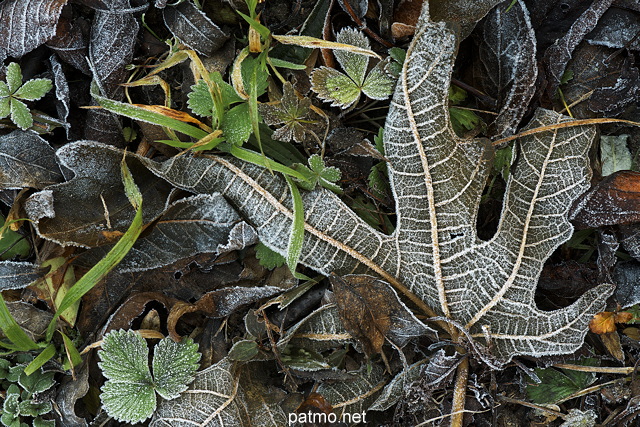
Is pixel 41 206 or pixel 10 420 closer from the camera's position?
pixel 41 206

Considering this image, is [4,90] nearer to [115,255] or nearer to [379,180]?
[115,255]

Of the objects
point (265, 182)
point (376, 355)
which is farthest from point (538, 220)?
point (265, 182)

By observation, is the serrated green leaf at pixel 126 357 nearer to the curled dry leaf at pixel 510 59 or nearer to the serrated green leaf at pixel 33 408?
the serrated green leaf at pixel 33 408

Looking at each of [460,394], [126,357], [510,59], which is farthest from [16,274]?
[510,59]

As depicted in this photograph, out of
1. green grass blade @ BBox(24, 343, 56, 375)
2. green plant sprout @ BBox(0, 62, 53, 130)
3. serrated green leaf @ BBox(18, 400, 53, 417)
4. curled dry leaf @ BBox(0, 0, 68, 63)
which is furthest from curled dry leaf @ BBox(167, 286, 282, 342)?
curled dry leaf @ BBox(0, 0, 68, 63)

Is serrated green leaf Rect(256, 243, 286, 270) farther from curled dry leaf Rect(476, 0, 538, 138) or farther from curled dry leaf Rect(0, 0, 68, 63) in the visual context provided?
curled dry leaf Rect(0, 0, 68, 63)

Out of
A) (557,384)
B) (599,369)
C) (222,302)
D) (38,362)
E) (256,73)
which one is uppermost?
(256,73)
